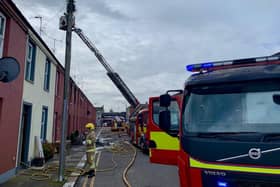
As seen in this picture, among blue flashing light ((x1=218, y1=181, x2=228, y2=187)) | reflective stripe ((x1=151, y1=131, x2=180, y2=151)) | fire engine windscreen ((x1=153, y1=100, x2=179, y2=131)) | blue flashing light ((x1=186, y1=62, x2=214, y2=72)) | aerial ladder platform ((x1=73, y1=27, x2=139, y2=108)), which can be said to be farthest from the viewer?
aerial ladder platform ((x1=73, y1=27, x2=139, y2=108))

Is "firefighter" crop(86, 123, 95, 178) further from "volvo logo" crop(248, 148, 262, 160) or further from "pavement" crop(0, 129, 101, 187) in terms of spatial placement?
"volvo logo" crop(248, 148, 262, 160)

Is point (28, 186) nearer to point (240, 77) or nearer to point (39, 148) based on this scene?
point (39, 148)

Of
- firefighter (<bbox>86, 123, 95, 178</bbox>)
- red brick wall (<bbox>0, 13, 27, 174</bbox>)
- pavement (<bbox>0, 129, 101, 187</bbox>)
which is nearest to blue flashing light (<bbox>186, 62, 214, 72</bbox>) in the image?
pavement (<bbox>0, 129, 101, 187</bbox>)

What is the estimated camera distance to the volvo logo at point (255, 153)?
324 cm

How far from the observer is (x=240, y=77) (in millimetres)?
3885

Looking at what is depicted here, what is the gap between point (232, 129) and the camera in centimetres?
365

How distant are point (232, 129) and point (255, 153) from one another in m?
0.48

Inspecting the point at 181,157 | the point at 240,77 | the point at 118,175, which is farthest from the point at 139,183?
the point at 240,77

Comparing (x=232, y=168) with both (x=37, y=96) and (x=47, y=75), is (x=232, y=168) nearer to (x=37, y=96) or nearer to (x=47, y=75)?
(x=37, y=96)

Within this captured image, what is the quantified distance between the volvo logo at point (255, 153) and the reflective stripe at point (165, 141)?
3141mm

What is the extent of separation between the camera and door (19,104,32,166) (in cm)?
1159

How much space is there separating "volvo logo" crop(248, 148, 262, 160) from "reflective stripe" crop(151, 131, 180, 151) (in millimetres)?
3141

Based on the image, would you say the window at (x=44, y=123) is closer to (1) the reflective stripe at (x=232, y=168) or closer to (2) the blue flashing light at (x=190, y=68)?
(2) the blue flashing light at (x=190, y=68)

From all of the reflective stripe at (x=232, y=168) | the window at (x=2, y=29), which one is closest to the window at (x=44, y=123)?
the window at (x=2, y=29)
